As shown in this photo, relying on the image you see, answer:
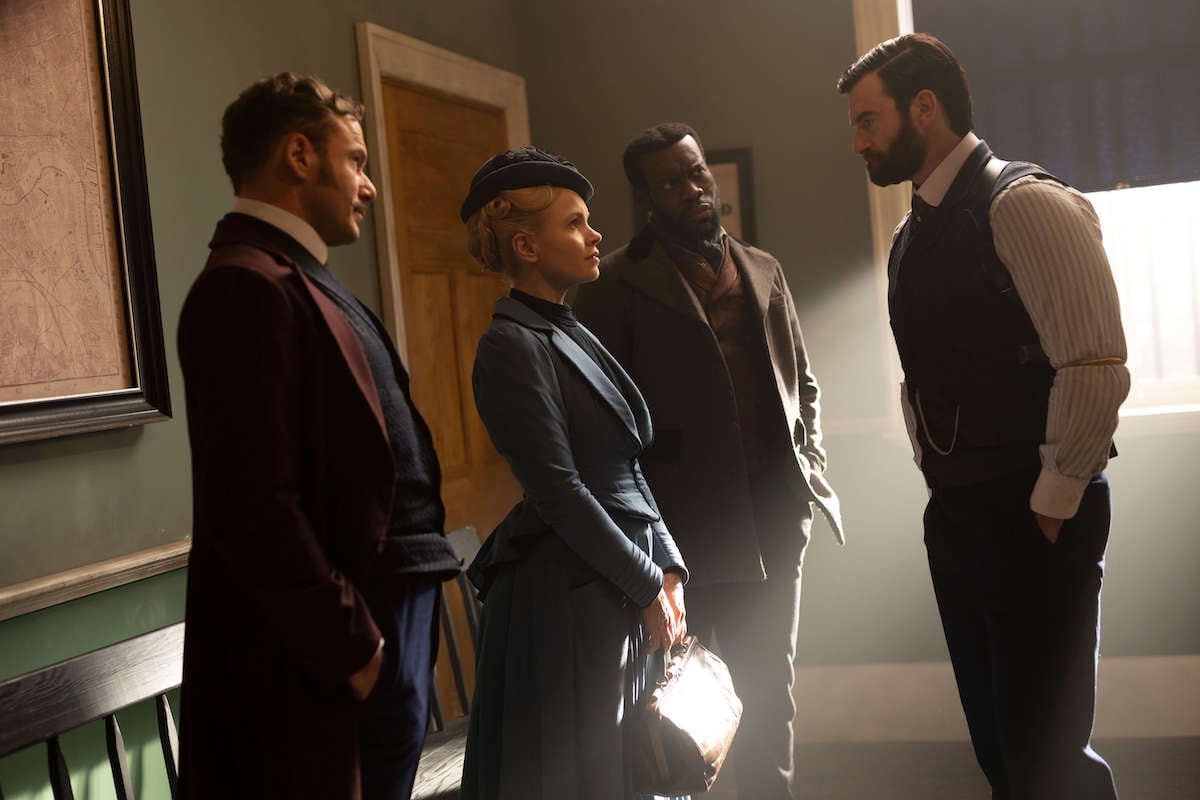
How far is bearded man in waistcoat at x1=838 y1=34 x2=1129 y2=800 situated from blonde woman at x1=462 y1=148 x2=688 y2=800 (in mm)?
Result: 525

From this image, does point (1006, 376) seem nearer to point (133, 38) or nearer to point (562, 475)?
point (562, 475)

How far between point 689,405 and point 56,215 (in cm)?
127

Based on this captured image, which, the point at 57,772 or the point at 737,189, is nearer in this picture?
the point at 57,772

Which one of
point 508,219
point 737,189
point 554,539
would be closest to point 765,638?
point 554,539

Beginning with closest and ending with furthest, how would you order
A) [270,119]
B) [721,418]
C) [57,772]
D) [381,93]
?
[270,119] < [57,772] < [721,418] < [381,93]

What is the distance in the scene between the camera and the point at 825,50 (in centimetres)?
362

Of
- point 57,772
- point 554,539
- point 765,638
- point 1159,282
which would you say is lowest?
point 765,638

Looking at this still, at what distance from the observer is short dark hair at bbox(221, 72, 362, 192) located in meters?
1.28

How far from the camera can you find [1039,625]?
5.95ft

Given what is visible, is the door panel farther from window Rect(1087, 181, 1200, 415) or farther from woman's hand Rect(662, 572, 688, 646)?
window Rect(1087, 181, 1200, 415)

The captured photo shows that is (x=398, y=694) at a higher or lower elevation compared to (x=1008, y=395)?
lower

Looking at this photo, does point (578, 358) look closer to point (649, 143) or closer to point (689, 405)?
point (689, 405)

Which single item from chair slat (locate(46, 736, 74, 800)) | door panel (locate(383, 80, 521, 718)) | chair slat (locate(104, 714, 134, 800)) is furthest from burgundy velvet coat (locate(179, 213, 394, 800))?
door panel (locate(383, 80, 521, 718))

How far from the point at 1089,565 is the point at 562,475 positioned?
2.83ft
